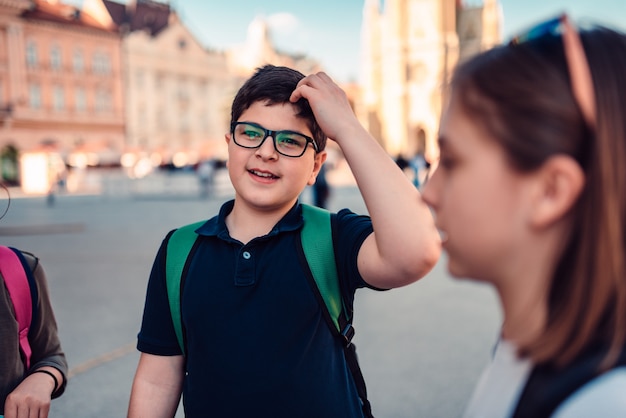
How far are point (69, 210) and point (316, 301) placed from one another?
16504 mm

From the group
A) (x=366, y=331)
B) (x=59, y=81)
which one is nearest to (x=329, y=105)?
(x=366, y=331)

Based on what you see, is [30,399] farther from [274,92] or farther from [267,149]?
[274,92]

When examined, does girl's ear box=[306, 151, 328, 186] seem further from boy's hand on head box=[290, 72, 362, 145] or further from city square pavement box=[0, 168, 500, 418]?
city square pavement box=[0, 168, 500, 418]

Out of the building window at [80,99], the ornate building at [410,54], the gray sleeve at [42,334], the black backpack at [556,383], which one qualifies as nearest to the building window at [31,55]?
the building window at [80,99]

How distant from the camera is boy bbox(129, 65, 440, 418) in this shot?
1.25 meters

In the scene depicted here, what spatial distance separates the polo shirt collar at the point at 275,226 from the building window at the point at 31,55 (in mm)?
40316

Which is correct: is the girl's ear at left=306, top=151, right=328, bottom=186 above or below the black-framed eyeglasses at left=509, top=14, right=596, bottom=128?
below

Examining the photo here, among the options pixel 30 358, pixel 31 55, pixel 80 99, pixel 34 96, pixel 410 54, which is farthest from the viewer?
pixel 410 54

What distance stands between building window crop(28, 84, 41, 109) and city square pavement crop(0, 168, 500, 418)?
3111 cm

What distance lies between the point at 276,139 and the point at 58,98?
136ft

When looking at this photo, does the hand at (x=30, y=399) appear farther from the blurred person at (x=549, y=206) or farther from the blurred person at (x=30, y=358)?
the blurred person at (x=549, y=206)

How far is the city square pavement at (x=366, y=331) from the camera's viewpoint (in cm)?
339

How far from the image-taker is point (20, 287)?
149cm

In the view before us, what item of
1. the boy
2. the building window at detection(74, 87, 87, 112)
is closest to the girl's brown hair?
the boy
